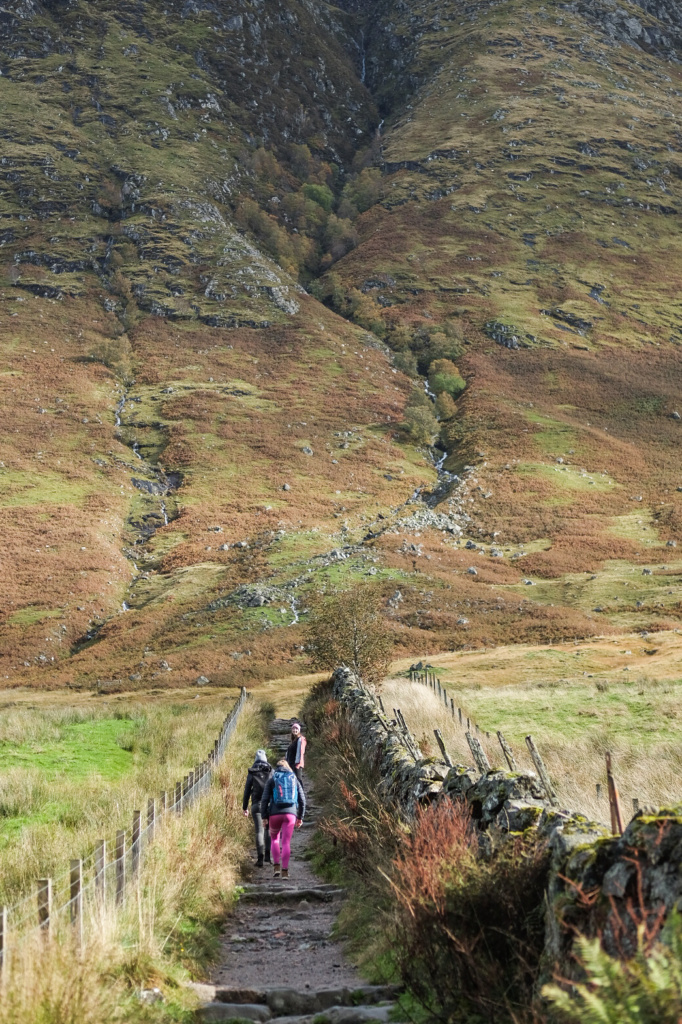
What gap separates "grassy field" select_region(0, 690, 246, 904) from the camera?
9969mm

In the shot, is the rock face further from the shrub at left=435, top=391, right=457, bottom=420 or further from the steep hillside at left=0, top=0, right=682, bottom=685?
the shrub at left=435, top=391, right=457, bottom=420

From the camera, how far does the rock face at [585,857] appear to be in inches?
187

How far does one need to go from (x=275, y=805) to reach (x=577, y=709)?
702 inches

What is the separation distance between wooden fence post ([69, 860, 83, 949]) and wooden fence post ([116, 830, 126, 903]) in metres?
1.07

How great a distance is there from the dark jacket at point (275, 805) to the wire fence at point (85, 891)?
5.44 feet

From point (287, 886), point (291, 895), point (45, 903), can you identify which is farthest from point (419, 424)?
point (45, 903)

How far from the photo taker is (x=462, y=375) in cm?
11806

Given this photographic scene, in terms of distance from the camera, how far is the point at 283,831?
1259cm

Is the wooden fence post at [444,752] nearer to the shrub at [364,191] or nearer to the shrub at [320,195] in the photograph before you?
the shrub at [364,191]

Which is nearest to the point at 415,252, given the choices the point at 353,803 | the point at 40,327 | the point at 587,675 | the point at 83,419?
the point at 40,327

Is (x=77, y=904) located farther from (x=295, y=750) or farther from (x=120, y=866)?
(x=295, y=750)

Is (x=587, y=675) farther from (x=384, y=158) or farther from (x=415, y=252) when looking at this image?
(x=384, y=158)

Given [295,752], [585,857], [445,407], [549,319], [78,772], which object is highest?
[549,319]

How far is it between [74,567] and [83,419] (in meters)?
32.3
